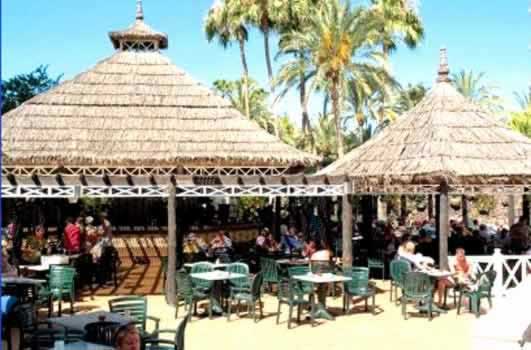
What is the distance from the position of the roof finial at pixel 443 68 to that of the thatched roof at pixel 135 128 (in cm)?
418

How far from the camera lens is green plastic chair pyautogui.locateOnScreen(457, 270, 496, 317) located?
Result: 1366cm

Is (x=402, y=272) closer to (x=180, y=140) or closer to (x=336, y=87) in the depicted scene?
(x=180, y=140)

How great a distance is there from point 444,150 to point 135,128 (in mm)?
8337

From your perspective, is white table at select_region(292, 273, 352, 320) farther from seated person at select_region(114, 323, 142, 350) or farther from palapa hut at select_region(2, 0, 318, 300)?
seated person at select_region(114, 323, 142, 350)

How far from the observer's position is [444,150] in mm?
16266

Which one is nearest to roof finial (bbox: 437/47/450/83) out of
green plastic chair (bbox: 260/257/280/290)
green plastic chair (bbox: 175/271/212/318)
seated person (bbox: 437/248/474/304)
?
seated person (bbox: 437/248/474/304)

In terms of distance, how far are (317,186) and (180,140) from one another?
4.79m

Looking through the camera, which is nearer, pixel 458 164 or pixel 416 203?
pixel 458 164

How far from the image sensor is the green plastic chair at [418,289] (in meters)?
13.3

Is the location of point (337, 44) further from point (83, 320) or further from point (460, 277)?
point (83, 320)

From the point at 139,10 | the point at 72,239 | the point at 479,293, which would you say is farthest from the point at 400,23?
the point at 479,293

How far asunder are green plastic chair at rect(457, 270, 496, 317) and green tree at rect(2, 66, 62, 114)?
27.7m

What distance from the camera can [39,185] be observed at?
50.2 ft

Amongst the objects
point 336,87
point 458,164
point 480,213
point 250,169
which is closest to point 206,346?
point 458,164
